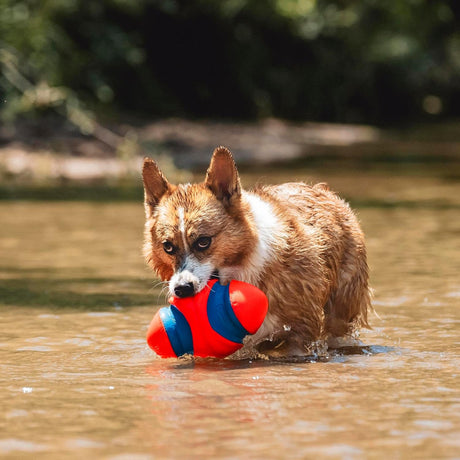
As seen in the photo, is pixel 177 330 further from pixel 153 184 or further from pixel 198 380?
pixel 153 184

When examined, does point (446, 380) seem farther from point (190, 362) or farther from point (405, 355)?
point (190, 362)

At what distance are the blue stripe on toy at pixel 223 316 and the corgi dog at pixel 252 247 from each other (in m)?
0.12

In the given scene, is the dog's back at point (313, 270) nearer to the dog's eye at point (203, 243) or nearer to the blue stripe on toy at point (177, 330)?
the dog's eye at point (203, 243)

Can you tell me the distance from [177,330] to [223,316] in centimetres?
37

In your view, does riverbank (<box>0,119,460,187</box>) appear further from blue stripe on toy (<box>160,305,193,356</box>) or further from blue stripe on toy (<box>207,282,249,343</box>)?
blue stripe on toy (<box>207,282,249,343</box>)

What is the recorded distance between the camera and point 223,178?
7492 millimetres

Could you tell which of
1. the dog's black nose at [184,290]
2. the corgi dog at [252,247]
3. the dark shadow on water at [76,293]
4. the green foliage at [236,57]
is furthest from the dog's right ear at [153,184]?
the green foliage at [236,57]

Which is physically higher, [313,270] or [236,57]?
[236,57]

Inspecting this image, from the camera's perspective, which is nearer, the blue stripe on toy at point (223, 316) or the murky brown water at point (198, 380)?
the murky brown water at point (198, 380)

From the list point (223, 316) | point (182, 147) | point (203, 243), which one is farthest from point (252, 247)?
point (182, 147)

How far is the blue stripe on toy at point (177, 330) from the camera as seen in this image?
7.32 m

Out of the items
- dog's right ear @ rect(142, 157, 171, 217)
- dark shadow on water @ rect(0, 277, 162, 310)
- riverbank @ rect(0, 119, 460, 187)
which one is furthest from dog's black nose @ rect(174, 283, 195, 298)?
riverbank @ rect(0, 119, 460, 187)

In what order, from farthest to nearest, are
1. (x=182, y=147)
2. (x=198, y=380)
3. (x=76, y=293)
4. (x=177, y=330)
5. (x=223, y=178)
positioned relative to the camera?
(x=182, y=147)
(x=76, y=293)
(x=223, y=178)
(x=177, y=330)
(x=198, y=380)

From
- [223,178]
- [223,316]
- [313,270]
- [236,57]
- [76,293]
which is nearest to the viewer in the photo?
[223,316]
